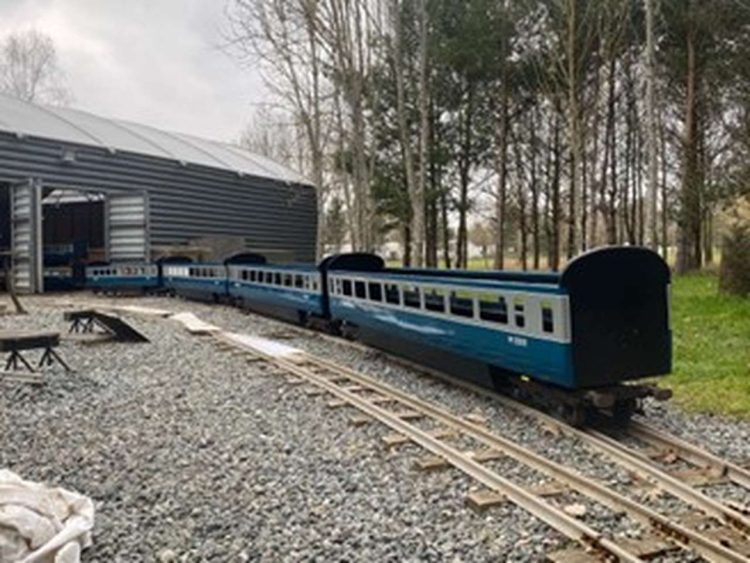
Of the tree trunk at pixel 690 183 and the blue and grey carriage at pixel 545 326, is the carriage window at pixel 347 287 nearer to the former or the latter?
the blue and grey carriage at pixel 545 326

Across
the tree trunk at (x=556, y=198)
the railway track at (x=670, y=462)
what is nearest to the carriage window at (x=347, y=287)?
the railway track at (x=670, y=462)

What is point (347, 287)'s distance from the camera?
11961 millimetres

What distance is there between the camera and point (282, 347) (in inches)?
458

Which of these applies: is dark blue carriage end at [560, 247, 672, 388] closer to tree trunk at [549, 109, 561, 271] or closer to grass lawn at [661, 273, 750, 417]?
grass lawn at [661, 273, 750, 417]

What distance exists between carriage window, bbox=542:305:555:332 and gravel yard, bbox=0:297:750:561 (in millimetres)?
1010

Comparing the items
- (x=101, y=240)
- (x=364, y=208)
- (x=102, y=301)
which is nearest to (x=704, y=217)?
(x=364, y=208)

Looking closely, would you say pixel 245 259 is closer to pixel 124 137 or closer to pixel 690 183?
pixel 124 137

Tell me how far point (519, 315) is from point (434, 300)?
2.04 metres

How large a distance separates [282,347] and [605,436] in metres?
6.49

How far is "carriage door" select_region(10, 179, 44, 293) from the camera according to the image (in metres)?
22.1

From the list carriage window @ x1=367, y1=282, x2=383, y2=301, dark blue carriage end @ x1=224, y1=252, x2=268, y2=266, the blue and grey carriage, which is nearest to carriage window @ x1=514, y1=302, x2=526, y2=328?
the blue and grey carriage

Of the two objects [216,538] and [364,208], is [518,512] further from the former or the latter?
[364,208]

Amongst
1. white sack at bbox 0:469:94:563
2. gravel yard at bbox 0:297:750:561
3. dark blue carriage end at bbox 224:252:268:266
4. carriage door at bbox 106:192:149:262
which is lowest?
gravel yard at bbox 0:297:750:561

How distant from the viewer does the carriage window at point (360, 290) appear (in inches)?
440
